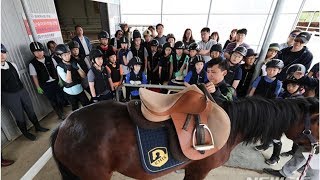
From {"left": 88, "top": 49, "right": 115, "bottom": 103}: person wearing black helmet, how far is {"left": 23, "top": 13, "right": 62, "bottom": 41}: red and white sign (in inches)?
49.6

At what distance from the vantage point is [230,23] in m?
7.12

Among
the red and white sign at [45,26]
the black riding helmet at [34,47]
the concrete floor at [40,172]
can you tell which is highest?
the red and white sign at [45,26]

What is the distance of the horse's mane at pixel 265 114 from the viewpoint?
1372 millimetres

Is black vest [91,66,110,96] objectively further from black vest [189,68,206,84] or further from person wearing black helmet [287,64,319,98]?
person wearing black helmet [287,64,319,98]

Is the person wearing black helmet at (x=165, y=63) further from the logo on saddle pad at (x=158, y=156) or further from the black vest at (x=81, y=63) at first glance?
the logo on saddle pad at (x=158, y=156)

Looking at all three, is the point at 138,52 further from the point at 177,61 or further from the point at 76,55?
the point at 76,55

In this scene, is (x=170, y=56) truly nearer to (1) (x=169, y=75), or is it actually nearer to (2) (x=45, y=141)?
(1) (x=169, y=75)

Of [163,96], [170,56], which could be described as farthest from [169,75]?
[163,96]

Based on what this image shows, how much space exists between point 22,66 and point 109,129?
256cm

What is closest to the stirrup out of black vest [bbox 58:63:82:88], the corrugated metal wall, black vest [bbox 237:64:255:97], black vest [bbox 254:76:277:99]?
black vest [bbox 254:76:277:99]

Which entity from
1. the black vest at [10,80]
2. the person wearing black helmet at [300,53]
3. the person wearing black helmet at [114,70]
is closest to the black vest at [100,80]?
the person wearing black helmet at [114,70]

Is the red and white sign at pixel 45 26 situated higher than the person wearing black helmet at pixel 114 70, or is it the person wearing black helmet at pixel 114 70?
the red and white sign at pixel 45 26

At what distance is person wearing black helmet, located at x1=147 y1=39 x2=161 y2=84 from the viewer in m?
4.03

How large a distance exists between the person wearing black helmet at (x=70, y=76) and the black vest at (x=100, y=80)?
1.33ft
